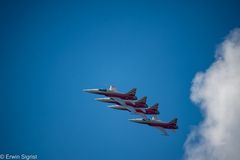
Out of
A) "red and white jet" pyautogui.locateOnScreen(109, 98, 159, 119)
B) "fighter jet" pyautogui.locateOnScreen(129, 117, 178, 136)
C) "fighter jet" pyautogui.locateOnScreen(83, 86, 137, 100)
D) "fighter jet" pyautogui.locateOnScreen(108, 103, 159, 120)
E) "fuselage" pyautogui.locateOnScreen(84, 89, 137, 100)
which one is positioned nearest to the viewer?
"fighter jet" pyautogui.locateOnScreen(83, 86, 137, 100)

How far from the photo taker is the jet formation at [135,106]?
131750mm

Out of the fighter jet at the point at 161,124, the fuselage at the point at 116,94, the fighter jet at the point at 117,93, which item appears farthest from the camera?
the fighter jet at the point at 161,124

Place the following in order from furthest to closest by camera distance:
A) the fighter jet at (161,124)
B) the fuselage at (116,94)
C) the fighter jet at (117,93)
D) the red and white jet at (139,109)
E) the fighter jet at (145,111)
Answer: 1. the fighter jet at (161,124)
2. the fighter jet at (145,111)
3. the red and white jet at (139,109)
4. the fuselage at (116,94)
5. the fighter jet at (117,93)

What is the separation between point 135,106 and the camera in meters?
133

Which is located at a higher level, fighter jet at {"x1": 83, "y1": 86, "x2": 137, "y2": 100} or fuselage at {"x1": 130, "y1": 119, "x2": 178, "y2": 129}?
fighter jet at {"x1": 83, "y1": 86, "x2": 137, "y2": 100}

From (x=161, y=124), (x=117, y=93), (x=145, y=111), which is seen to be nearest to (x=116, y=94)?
(x=117, y=93)

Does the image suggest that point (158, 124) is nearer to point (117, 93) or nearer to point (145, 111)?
point (145, 111)

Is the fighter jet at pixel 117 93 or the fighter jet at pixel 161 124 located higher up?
the fighter jet at pixel 117 93

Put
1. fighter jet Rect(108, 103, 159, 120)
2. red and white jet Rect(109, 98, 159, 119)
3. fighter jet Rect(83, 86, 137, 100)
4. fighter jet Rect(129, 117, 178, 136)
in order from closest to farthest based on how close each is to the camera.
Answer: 1. fighter jet Rect(83, 86, 137, 100)
2. red and white jet Rect(109, 98, 159, 119)
3. fighter jet Rect(108, 103, 159, 120)
4. fighter jet Rect(129, 117, 178, 136)

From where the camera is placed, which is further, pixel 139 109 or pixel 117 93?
pixel 139 109

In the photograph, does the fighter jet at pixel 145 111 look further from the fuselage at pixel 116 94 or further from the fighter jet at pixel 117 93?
the fighter jet at pixel 117 93

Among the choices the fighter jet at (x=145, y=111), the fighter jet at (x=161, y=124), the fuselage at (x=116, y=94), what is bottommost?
the fighter jet at (x=161, y=124)

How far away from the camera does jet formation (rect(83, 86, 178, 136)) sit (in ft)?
432

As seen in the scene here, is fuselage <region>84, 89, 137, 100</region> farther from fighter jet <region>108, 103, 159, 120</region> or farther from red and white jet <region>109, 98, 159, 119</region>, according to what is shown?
fighter jet <region>108, 103, 159, 120</region>
